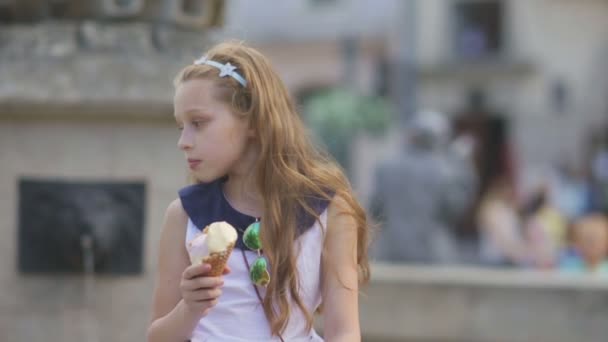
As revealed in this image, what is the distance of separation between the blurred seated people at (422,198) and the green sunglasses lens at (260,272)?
561cm

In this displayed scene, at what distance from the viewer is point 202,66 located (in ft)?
8.90

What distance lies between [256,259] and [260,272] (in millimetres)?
36

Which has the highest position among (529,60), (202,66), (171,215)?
(202,66)

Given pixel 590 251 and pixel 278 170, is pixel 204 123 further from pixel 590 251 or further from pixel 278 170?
pixel 590 251

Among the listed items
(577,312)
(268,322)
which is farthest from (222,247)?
(577,312)

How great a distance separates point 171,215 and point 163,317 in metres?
0.22

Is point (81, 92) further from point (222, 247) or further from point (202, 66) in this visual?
point (222, 247)

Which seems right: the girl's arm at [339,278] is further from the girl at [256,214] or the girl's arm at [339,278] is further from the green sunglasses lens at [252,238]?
the green sunglasses lens at [252,238]

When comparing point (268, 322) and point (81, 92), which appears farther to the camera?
point (81, 92)

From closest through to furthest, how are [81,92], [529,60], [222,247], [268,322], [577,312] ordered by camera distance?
1. [222,247]
2. [268,322]
3. [81,92]
4. [577,312]
5. [529,60]

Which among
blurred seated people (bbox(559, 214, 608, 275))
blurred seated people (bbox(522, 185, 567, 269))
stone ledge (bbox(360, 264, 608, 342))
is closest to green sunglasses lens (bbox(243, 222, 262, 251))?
stone ledge (bbox(360, 264, 608, 342))

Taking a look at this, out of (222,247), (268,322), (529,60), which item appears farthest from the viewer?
(529,60)

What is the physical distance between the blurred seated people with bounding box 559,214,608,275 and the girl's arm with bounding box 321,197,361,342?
580cm

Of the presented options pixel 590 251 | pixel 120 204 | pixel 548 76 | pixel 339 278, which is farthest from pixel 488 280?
pixel 548 76
